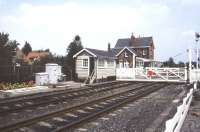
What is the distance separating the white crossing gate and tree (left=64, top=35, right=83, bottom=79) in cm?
575

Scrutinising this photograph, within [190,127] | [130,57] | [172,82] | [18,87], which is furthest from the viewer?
[130,57]

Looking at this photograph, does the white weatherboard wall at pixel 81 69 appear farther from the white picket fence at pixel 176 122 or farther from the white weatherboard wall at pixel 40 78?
the white picket fence at pixel 176 122

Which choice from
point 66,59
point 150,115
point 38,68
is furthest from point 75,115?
point 66,59

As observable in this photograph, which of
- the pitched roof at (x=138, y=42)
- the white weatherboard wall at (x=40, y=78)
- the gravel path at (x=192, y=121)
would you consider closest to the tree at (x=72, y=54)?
the white weatherboard wall at (x=40, y=78)

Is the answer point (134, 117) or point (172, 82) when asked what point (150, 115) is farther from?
point (172, 82)

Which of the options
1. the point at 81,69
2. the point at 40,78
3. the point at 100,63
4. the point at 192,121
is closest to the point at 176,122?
the point at 192,121

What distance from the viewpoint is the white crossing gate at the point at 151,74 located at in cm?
3534

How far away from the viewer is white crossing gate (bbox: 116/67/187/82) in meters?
35.3

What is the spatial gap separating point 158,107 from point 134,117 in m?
3.31

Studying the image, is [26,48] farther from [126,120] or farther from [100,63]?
[126,120]

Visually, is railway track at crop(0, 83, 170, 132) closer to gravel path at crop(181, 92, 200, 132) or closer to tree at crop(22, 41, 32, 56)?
gravel path at crop(181, 92, 200, 132)

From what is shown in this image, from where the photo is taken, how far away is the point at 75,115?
12328mm

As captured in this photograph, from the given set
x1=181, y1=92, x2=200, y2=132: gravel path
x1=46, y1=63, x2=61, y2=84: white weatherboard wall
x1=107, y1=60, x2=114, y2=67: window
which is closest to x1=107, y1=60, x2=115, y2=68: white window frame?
x1=107, y1=60, x2=114, y2=67: window

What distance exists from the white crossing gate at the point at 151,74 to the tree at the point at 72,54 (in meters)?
5.75
